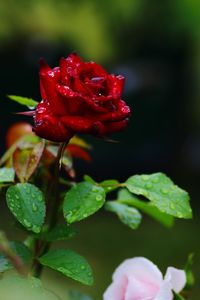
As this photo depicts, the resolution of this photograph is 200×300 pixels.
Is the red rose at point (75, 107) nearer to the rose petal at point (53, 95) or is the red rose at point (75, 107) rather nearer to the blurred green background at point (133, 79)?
the rose petal at point (53, 95)

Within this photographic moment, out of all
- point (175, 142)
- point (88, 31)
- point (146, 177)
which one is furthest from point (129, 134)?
point (146, 177)

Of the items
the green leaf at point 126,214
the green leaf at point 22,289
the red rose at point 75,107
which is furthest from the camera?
the green leaf at point 126,214

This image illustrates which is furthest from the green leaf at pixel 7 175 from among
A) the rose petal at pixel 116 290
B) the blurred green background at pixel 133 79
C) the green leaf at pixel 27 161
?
the blurred green background at pixel 133 79

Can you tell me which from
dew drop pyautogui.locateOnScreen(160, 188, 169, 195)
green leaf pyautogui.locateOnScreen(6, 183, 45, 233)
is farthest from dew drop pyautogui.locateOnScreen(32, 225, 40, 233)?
dew drop pyautogui.locateOnScreen(160, 188, 169, 195)

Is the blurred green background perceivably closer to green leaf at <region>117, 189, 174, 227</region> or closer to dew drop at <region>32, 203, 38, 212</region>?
green leaf at <region>117, 189, 174, 227</region>

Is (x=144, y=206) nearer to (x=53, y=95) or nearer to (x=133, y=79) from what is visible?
(x=53, y=95)

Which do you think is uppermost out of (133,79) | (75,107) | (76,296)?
(75,107)

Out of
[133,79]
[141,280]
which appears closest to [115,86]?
[141,280]
